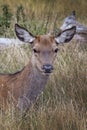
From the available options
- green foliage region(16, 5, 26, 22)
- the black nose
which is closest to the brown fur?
the black nose

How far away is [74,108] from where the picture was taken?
673 centimetres

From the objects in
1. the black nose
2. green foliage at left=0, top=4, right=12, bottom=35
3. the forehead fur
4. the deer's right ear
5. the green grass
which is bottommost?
the green grass

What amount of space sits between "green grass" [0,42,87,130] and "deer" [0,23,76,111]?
156 mm

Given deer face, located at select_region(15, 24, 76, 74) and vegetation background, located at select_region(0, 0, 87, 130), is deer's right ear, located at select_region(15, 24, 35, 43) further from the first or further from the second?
vegetation background, located at select_region(0, 0, 87, 130)

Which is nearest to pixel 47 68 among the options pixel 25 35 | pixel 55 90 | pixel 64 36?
pixel 25 35

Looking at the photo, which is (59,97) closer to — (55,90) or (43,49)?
(55,90)

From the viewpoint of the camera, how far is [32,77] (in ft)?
22.1

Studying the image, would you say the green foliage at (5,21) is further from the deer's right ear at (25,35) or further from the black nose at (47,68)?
the black nose at (47,68)

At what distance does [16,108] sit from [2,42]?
3.86 metres

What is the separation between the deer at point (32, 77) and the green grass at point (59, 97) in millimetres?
156

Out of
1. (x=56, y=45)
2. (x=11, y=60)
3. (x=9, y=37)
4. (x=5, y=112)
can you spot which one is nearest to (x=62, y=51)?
(x=11, y=60)

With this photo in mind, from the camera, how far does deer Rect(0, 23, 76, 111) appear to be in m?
6.59

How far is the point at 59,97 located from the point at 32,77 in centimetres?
64

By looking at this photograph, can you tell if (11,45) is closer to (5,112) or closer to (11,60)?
(11,60)
